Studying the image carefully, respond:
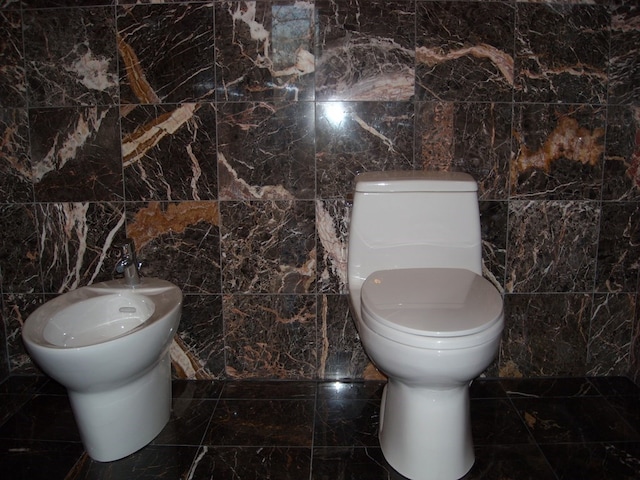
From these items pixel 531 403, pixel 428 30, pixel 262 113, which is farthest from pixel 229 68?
pixel 531 403

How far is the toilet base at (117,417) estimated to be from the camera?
4.72 ft

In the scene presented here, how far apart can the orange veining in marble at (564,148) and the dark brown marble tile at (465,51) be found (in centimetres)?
22

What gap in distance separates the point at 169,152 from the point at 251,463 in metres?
1.15

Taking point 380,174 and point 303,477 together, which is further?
point 380,174

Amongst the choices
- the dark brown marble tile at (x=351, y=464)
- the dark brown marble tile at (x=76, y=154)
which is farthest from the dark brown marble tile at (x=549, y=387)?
the dark brown marble tile at (x=76, y=154)

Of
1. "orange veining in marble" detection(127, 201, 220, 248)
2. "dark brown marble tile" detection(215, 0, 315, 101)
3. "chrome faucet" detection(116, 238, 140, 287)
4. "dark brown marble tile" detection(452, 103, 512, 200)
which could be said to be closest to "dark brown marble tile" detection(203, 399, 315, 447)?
"chrome faucet" detection(116, 238, 140, 287)

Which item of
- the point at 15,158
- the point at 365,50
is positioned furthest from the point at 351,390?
the point at 15,158

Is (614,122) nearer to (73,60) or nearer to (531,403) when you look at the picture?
(531,403)

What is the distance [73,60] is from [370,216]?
1269mm

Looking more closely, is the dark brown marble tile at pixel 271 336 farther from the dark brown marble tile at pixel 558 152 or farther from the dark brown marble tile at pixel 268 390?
the dark brown marble tile at pixel 558 152

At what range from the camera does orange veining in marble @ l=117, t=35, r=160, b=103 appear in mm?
1829

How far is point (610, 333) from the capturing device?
1966mm

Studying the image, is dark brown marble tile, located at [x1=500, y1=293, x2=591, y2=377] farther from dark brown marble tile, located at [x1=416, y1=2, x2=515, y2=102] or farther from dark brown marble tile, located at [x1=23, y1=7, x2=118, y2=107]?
dark brown marble tile, located at [x1=23, y1=7, x2=118, y2=107]

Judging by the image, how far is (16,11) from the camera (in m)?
1.83
